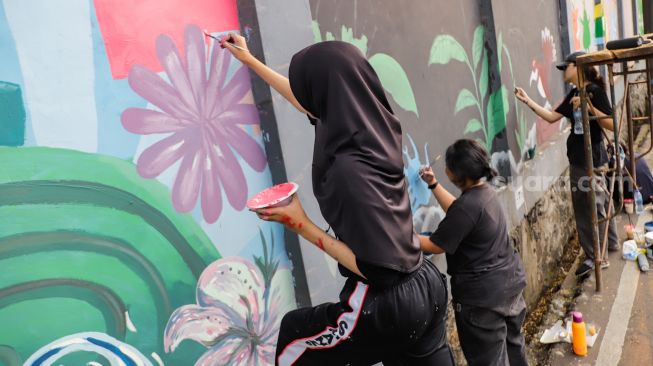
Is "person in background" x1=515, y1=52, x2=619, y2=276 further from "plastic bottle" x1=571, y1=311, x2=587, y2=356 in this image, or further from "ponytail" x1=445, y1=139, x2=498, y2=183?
"ponytail" x1=445, y1=139, x2=498, y2=183

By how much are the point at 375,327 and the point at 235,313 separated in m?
0.67

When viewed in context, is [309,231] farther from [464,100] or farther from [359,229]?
[464,100]

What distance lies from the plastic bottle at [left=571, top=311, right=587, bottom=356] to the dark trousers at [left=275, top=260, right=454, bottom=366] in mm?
2209

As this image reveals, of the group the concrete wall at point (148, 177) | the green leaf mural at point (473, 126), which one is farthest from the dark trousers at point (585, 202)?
the concrete wall at point (148, 177)

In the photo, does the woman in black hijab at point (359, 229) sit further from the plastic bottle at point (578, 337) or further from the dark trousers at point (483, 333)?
the plastic bottle at point (578, 337)

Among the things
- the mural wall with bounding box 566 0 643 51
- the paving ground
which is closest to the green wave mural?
the paving ground

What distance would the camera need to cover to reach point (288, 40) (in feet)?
7.42

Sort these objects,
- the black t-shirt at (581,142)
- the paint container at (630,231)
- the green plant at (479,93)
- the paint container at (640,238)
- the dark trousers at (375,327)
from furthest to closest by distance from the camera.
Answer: the paint container at (630,231), the paint container at (640,238), the black t-shirt at (581,142), the green plant at (479,93), the dark trousers at (375,327)

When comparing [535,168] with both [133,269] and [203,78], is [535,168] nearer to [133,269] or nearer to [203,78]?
[203,78]

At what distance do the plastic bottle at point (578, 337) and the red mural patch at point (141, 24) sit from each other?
3.20 m

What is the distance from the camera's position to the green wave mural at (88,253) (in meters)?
1.44

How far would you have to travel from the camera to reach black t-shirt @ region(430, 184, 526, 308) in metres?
2.59

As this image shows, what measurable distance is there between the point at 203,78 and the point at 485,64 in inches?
127

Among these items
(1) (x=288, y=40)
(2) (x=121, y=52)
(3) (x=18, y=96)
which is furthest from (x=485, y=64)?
(3) (x=18, y=96)
